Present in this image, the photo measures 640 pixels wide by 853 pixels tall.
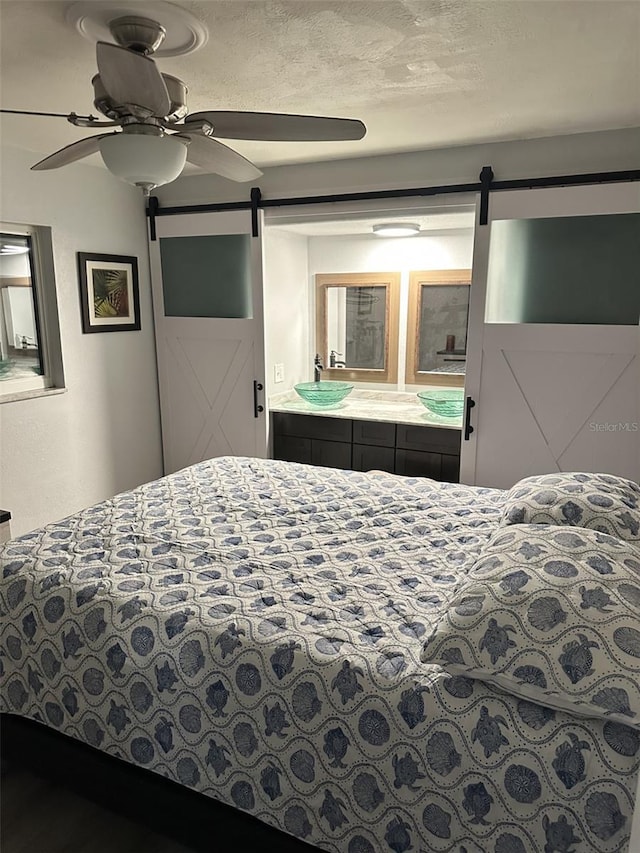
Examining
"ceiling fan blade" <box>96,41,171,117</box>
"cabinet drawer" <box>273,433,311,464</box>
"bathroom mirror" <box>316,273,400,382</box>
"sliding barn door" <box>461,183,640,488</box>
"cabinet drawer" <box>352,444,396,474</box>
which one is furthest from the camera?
"bathroom mirror" <box>316,273,400,382</box>

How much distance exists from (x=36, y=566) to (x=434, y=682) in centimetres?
138

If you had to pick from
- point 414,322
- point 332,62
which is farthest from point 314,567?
point 414,322

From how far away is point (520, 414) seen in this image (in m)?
3.34

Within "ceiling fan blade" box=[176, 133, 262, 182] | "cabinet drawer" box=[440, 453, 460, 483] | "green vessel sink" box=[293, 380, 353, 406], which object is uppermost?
"ceiling fan blade" box=[176, 133, 262, 182]

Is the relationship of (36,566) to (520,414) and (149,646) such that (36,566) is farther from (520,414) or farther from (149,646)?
(520,414)

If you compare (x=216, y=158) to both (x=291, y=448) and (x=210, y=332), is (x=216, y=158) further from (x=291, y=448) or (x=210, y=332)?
(x=291, y=448)

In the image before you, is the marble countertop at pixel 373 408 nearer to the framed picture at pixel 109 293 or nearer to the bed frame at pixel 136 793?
the framed picture at pixel 109 293

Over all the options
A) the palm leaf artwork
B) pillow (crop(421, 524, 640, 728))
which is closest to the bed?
pillow (crop(421, 524, 640, 728))

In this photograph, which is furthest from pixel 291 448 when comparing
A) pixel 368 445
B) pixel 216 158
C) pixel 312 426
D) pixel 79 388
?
pixel 216 158

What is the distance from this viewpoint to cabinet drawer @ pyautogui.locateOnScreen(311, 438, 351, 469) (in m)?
4.05

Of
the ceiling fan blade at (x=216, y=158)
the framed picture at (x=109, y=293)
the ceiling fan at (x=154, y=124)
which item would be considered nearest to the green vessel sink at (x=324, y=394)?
the framed picture at (x=109, y=293)

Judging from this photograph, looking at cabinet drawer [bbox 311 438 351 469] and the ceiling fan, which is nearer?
the ceiling fan

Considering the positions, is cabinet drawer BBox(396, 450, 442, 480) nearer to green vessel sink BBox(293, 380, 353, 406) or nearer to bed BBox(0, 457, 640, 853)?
green vessel sink BBox(293, 380, 353, 406)

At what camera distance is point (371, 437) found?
394 centimetres
